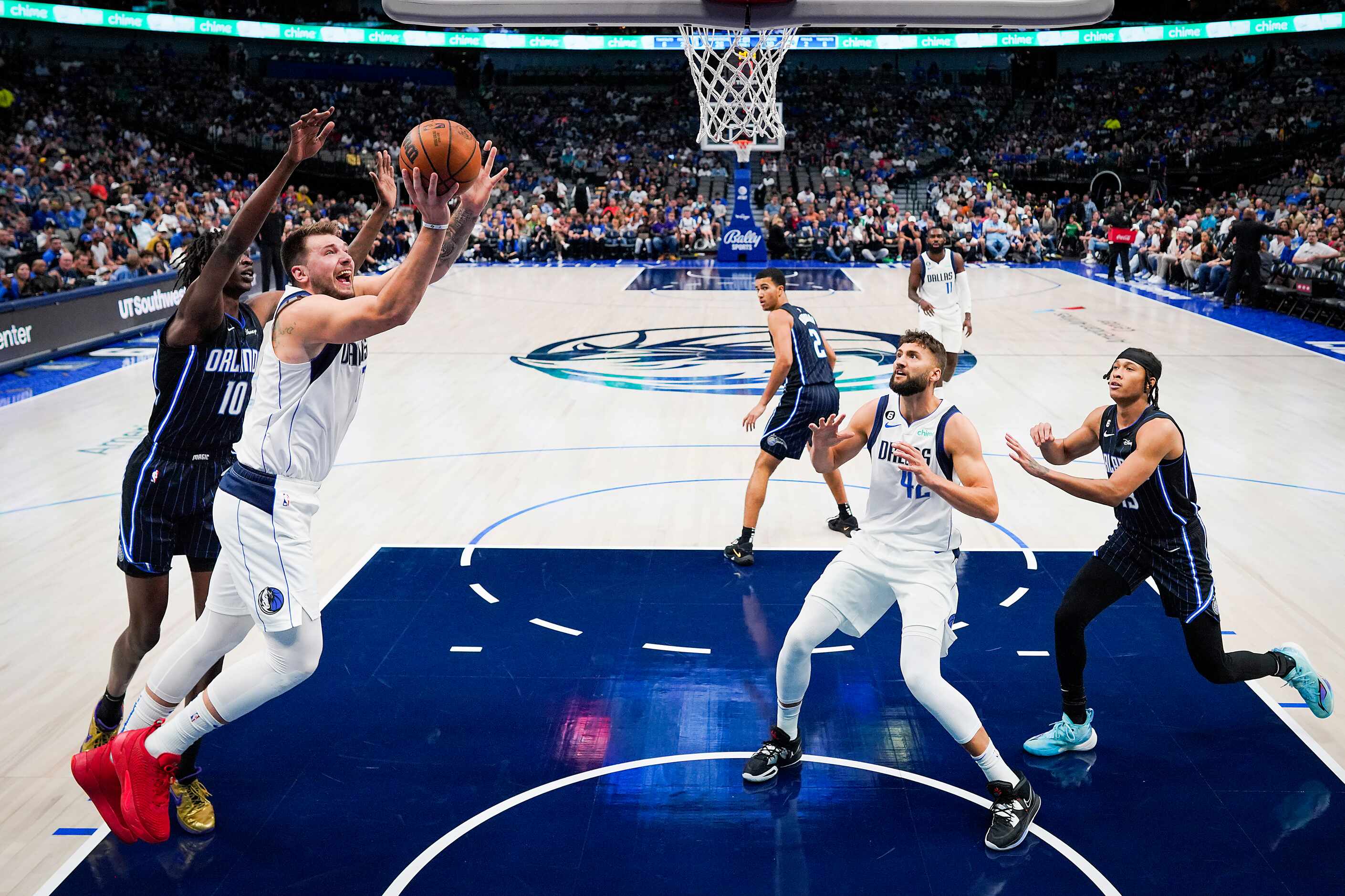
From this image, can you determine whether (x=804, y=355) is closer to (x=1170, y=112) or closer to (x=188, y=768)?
(x=188, y=768)

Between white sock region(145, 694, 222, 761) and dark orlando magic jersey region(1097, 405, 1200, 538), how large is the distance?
327 cm

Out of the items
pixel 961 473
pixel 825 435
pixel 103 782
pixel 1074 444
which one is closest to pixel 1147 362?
pixel 1074 444

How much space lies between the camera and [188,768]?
3.97 m

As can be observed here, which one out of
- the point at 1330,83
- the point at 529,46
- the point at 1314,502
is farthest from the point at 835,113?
the point at 1314,502

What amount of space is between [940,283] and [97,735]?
8.01m

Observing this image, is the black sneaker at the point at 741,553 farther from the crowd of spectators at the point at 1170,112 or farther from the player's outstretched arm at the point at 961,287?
the crowd of spectators at the point at 1170,112

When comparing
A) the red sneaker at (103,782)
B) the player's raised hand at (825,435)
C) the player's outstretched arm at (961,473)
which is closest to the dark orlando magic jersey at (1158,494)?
the player's outstretched arm at (961,473)

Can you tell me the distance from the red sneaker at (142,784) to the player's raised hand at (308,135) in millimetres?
1949

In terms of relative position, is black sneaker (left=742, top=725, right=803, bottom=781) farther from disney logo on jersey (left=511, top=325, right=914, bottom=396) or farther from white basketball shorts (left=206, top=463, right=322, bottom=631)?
disney logo on jersey (left=511, top=325, right=914, bottom=396)

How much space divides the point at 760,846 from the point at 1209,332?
44.6ft

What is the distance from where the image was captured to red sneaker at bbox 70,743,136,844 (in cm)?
371

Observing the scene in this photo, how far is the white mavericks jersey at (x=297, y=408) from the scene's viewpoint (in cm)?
356

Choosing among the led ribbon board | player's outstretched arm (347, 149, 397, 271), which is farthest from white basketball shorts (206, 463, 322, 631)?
the led ribbon board

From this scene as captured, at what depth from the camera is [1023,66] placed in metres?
37.6
